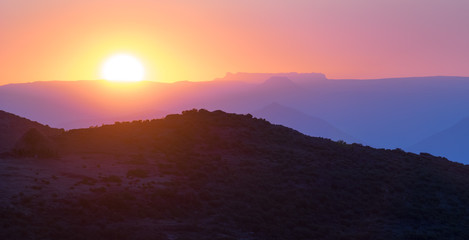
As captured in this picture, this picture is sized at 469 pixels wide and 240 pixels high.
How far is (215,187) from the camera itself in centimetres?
3422

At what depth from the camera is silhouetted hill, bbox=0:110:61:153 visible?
51.1 meters

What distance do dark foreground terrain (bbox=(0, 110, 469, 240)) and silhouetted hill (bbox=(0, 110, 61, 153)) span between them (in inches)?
357

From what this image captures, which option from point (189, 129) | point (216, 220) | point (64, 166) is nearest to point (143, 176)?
point (64, 166)

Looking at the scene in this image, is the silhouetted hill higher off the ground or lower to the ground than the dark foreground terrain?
higher

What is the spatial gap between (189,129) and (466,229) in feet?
80.4

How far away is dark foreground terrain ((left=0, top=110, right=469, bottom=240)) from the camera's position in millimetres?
26250

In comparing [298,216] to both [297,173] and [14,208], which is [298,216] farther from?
[14,208]

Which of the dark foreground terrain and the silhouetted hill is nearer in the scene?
the dark foreground terrain

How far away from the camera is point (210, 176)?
36344mm

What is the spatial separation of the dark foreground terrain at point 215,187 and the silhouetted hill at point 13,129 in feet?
29.7

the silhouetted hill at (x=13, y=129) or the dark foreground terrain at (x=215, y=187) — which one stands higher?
the silhouetted hill at (x=13, y=129)

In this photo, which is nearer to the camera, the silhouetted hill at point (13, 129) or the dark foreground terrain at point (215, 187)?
the dark foreground terrain at point (215, 187)

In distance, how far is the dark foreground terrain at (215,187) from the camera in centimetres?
2625

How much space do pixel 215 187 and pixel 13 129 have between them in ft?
104
